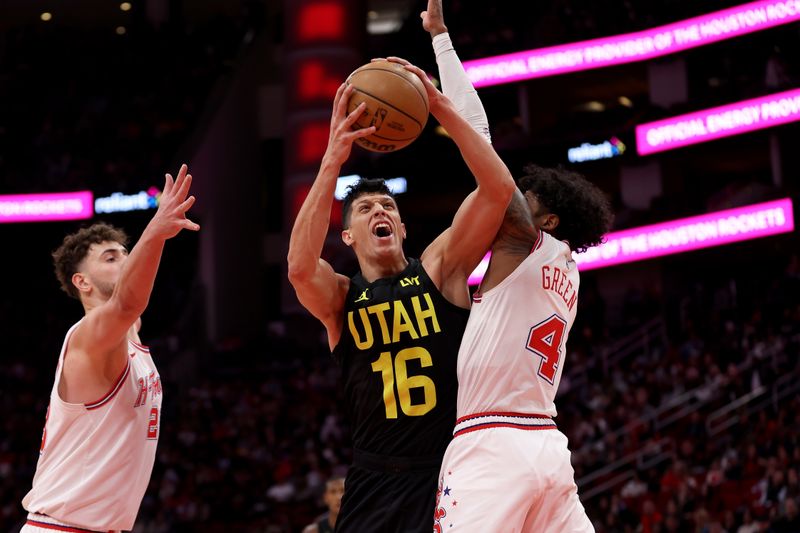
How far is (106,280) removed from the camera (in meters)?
5.38

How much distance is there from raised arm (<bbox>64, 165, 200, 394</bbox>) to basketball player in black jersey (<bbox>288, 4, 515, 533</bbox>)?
1.80 ft

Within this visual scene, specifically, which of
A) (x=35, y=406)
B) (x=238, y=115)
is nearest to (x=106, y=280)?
(x=35, y=406)

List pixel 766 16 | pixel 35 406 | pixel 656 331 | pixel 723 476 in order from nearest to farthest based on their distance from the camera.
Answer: pixel 723 476, pixel 766 16, pixel 656 331, pixel 35 406

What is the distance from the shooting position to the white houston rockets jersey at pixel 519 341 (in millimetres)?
4340

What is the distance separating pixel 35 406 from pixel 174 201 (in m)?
16.3

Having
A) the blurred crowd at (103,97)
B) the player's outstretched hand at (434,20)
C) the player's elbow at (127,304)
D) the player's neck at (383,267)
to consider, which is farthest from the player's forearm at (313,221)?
the blurred crowd at (103,97)

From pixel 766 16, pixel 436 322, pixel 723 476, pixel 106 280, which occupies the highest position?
pixel 766 16

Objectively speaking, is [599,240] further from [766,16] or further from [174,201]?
[766,16]

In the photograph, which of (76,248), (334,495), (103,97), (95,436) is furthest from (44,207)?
(95,436)

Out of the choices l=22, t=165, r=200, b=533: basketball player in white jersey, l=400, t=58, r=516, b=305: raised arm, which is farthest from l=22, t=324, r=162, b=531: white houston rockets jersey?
l=400, t=58, r=516, b=305: raised arm

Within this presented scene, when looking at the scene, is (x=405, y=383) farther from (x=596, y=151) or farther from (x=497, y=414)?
(x=596, y=151)

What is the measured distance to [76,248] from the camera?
546 cm

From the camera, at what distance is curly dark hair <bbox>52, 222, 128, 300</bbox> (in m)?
5.43

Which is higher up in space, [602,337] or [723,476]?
[602,337]
